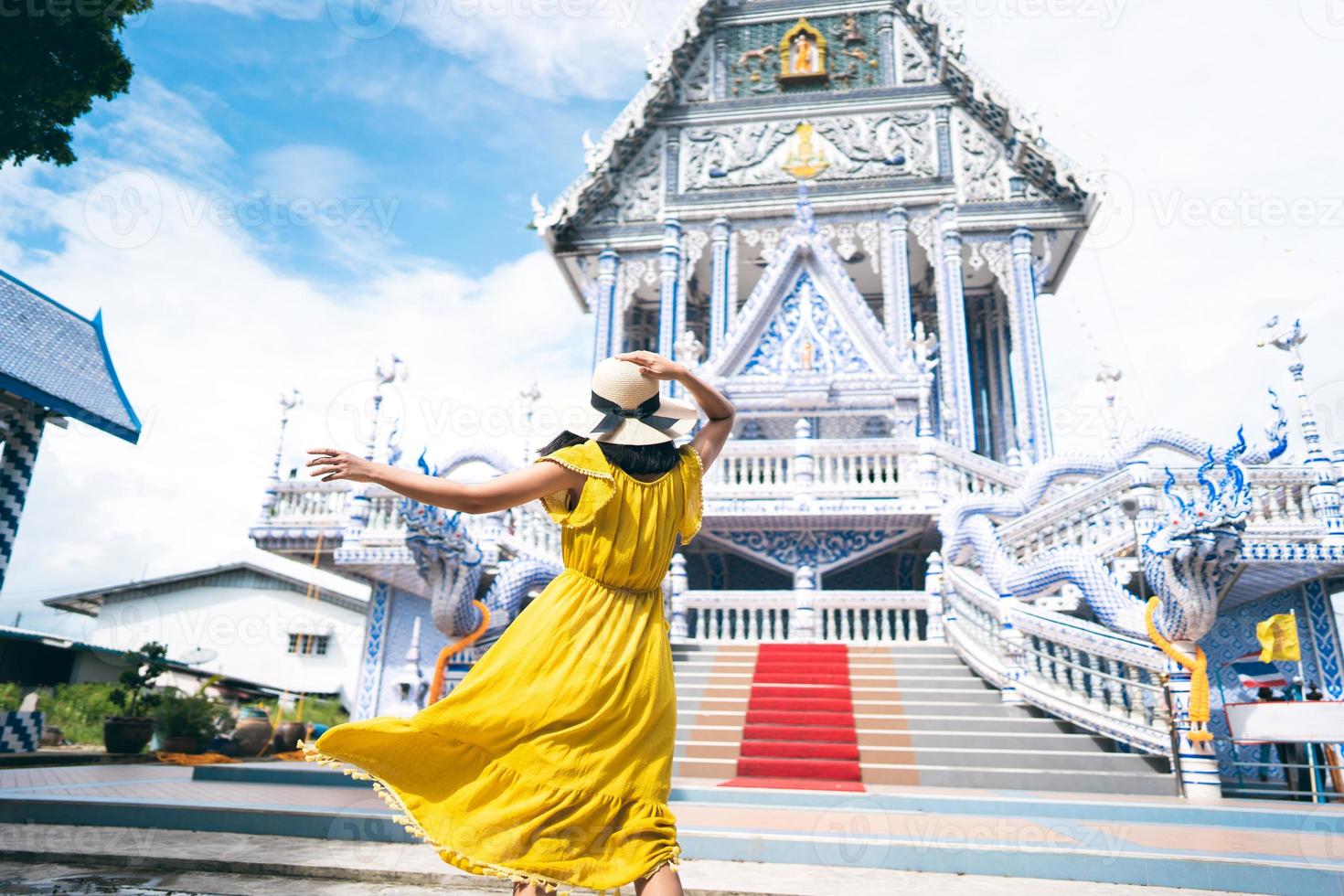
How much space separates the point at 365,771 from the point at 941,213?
15.7 meters

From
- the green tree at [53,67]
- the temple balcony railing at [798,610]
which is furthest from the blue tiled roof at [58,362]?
the temple balcony railing at [798,610]

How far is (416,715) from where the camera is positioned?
1988 mm

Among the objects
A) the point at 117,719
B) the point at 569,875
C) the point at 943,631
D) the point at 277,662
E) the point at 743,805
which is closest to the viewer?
the point at 569,875

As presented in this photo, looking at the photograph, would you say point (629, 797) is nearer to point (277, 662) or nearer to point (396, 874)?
point (396, 874)

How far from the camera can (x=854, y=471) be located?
445 inches

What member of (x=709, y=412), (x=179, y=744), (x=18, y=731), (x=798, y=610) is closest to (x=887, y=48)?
(x=798, y=610)

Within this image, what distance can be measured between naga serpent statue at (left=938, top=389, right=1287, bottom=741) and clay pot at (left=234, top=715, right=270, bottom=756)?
28.1 feet

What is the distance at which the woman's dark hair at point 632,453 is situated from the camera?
7.00 feet

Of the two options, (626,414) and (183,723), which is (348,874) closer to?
(626,414)

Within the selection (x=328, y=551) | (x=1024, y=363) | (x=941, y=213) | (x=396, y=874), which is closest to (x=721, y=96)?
(x=941, y=213)

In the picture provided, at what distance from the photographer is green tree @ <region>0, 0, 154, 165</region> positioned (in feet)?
24.7

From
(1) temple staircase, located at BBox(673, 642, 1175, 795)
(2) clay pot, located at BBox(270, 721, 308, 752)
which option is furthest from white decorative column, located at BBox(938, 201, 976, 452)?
(2) clay pot, located at BBox(270, 721, 308, 752)

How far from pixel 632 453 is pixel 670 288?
1451 centimetres

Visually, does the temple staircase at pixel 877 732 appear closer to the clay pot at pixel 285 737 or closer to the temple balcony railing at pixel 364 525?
the temple balcony railing at pixel 364 525
